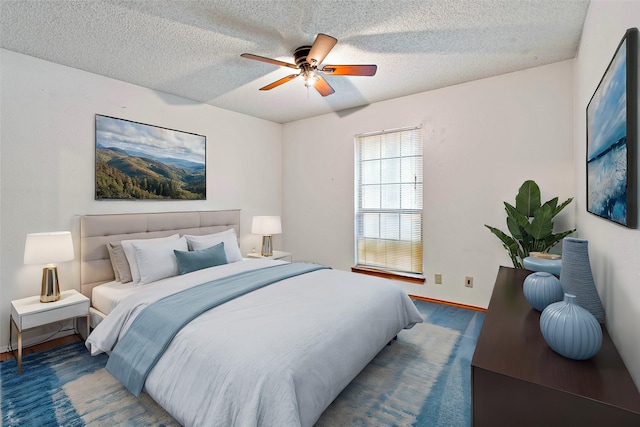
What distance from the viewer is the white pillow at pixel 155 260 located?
9.12 ft

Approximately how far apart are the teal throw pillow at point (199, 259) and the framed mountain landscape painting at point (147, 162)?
92 cm

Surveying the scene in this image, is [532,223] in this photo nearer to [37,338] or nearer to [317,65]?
[317,65]

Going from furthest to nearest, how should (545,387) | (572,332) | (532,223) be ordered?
(532,223), (572,332), (545,387)

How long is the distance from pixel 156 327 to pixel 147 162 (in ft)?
7.18

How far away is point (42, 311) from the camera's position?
2.32 meters

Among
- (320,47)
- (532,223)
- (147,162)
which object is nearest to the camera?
(320,47)

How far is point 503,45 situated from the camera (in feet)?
8.50

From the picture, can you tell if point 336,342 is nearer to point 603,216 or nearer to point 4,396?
point 603,216

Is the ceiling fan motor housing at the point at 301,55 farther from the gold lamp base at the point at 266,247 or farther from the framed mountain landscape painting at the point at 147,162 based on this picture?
the gold lamp base at the point at 266,247

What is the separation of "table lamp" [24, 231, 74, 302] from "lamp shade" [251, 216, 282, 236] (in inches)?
80.7

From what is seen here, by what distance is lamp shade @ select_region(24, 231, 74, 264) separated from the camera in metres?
2.32

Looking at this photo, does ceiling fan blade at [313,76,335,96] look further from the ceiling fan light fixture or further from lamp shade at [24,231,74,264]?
lamp shade at [24,231,74,264]

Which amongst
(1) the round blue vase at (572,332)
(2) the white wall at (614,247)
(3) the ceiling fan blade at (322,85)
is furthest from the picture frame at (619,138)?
(3) the ceiling fan blade at (322,85)

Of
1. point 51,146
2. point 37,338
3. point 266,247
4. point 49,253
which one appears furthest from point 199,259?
point 51,146
